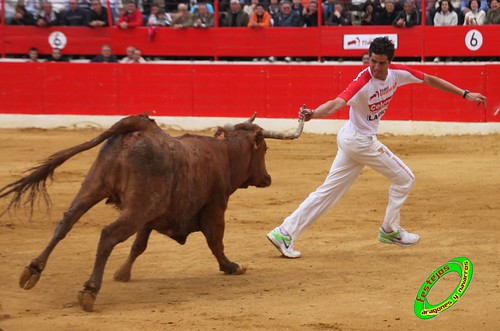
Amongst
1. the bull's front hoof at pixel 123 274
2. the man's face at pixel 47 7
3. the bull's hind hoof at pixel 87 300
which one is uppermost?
the man's face at pixel 47 7

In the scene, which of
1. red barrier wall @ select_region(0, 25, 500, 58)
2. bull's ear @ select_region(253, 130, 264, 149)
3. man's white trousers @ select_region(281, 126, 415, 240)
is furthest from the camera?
red barrier wall @ select_region(0, 25, 500, 58)

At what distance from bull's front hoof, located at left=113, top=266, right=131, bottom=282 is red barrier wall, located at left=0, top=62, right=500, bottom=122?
34.1ft

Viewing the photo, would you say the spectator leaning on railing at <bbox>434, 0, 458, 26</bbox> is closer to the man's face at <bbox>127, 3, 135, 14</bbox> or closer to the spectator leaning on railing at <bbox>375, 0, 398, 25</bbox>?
the spectator leaning on railing at <bbox>375, 0, 398, 25</bbox>

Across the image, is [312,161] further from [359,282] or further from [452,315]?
[452,315]

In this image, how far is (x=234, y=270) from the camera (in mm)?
7910

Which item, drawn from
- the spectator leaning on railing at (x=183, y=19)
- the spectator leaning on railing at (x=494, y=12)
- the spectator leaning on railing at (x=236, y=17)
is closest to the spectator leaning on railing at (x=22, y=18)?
the spectator leaning on railing at (x=183, y=19)

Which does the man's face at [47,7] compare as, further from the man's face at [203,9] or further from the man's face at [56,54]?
the man's face at [203,9]

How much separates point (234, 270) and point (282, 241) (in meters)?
0.81

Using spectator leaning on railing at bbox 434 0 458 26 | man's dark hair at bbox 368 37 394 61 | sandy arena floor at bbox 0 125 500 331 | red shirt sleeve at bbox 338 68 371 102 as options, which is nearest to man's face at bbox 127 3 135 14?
spectator leaning on railing at bbox 434 0 458 26

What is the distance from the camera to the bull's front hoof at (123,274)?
7648 mm

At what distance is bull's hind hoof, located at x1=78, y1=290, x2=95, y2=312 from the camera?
6.53 m

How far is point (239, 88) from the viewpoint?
18.4m

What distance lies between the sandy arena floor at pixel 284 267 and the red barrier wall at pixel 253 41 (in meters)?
5.02

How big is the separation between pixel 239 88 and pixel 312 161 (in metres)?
4.08
